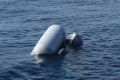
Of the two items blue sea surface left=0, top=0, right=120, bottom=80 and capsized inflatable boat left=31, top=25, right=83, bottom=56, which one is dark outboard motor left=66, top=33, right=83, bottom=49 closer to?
capsized inflatable boat left=31, top=25, right=83, bottom=56

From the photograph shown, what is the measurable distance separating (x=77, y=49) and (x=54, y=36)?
3602 millimetres

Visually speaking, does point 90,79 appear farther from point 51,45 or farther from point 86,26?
point 86,26

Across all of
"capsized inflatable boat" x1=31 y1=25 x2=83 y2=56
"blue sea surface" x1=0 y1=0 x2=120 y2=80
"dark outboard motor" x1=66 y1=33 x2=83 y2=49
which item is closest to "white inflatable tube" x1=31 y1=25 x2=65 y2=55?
"capsized inflatable boat" x1=31 y1=25 x2=83 y2=56

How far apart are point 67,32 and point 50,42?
407 inches

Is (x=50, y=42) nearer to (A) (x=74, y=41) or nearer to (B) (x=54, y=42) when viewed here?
(B) (x=54, y=42)

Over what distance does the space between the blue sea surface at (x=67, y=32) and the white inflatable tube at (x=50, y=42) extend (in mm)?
922

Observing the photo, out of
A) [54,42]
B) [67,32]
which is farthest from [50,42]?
[67,32]

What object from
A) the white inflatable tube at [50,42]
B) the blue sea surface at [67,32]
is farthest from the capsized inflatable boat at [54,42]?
the blue sea surface at [67,32]

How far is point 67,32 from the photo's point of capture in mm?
57531

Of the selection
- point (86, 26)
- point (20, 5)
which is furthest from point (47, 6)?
point (86, 26)

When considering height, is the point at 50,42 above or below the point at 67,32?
above

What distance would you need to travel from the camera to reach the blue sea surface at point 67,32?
4297cm

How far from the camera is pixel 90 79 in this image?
41.6 m

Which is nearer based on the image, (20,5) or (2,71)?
(2,71)
